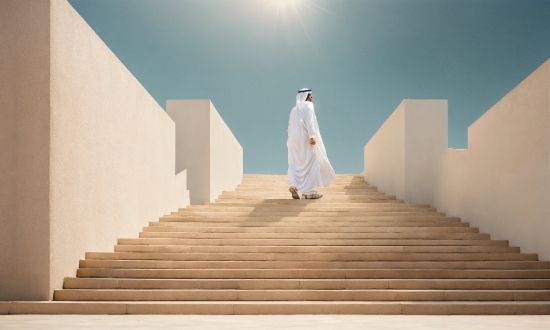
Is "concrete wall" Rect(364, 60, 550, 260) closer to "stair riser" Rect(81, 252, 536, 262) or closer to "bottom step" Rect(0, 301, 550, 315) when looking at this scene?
"stair riser" Rect(81, 252, 536, 262)


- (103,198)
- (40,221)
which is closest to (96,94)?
(103,198)

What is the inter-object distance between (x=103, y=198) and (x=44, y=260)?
1744mm

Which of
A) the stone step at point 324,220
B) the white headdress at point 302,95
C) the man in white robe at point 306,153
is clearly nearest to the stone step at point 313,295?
the stone step at point 324,220

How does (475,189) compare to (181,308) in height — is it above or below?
above

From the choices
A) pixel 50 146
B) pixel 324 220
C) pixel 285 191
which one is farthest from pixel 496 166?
pixel 50 146

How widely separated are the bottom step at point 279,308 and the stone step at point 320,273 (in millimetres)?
873

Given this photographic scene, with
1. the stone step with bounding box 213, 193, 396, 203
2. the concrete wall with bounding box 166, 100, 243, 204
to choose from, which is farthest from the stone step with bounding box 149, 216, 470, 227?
the concrete wall with bounding box 166, 100, 243, 204

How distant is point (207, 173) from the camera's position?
501 inches

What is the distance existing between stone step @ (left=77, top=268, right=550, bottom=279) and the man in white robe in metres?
4.83

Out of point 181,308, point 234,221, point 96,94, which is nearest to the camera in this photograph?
point 181,308

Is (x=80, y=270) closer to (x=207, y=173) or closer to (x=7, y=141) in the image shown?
(x=7, y=141)

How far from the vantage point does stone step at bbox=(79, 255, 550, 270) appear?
24.3 feet

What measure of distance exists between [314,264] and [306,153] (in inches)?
200

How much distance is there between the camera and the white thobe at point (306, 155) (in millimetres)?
12156
